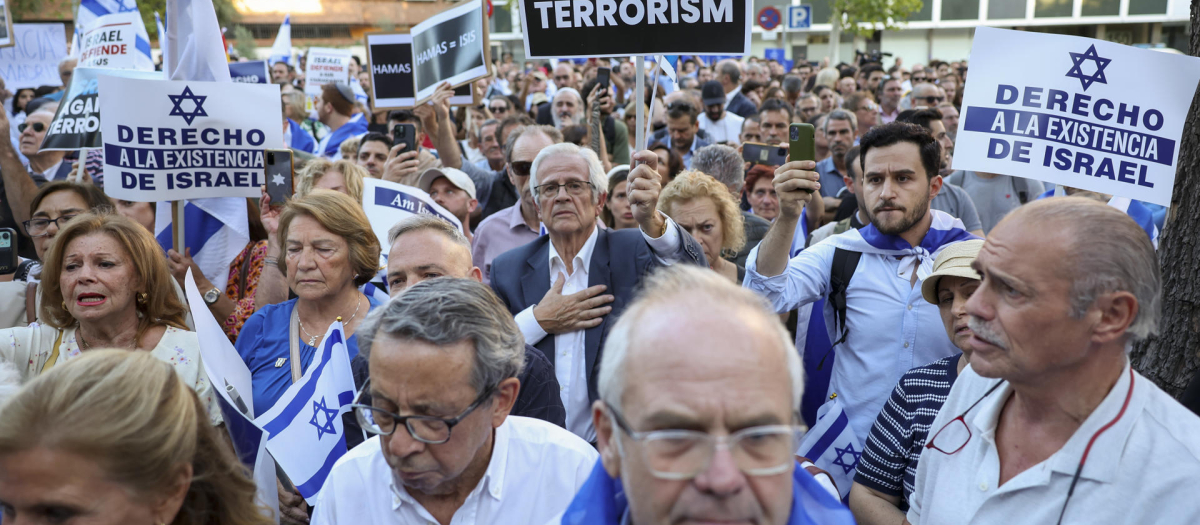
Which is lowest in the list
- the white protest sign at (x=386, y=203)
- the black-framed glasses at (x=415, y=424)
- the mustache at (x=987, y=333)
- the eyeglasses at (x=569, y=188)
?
the black-framed glasses at (x=415, y=424)

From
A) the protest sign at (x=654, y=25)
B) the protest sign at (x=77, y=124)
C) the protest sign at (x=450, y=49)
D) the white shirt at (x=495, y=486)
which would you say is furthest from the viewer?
the protest sign at (x=450, y=49)

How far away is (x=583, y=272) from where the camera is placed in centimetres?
381

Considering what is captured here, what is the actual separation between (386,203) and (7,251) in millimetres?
1785

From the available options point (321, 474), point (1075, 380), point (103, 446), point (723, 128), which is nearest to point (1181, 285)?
point (1075, 380)

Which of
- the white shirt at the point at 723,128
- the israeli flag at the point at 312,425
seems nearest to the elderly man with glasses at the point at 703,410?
the israeli flag at the point at 312,425

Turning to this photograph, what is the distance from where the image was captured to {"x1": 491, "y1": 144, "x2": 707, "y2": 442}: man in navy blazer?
3.54m

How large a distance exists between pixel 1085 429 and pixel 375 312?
5.79 feet

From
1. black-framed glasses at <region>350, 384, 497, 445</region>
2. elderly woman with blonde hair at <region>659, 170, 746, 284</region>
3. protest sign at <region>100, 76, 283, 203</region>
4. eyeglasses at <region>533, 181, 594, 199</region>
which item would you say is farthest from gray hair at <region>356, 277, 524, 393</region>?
protest sign at <region>100, 76, 283, 203</region>

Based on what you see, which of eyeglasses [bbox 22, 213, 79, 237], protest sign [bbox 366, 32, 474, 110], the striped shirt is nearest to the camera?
the striped shirt

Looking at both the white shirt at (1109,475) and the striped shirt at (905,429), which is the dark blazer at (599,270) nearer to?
the striped shirt at (905,429)

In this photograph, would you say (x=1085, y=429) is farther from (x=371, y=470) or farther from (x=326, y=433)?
(x=326, y=433)

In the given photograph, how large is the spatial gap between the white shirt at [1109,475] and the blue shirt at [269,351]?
221cm

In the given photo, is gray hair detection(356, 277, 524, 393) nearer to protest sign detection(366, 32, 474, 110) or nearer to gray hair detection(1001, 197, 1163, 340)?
gray hair detection(1001, 197, 1163, 340)

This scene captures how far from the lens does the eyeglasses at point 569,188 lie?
386 centimetres
